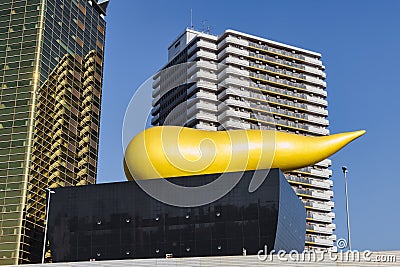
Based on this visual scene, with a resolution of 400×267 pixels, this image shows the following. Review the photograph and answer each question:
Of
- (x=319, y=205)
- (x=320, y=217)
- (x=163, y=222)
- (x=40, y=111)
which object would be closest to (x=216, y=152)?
(x=163, y=222)

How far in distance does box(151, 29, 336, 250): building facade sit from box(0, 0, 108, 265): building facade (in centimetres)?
3088

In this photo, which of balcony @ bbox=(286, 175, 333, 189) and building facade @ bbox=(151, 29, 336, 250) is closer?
building facade @ bbox=(151, 29, 336, 250)

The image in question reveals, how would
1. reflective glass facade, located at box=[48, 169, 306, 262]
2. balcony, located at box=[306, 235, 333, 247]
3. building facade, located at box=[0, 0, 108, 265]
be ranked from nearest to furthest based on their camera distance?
reflective glass facade, located at box=[48, 169, 306, 262] → building facade, located at box=[0, 0, 108, 265] → balcony, located at box=[306, 235, 333, 247]

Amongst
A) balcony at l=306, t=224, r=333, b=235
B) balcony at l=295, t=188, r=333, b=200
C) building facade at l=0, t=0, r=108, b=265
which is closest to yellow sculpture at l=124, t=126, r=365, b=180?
building facade at l=0, t=0, r=108, b=265

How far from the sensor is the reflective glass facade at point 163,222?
44.5 metres

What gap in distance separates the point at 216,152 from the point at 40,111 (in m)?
35.3

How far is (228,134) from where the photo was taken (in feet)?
151

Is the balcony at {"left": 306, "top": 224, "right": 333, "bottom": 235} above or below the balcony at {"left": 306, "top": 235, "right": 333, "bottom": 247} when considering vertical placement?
above

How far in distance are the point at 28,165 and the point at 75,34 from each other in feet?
69.4

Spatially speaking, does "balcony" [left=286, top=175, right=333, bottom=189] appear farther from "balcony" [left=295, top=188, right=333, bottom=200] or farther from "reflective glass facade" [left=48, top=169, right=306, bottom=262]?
"reflective glass facade" [left=48, top=169, right=306, bottom=262]

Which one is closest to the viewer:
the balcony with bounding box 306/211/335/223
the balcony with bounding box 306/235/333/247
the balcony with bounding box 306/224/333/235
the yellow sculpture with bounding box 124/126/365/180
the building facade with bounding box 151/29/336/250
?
the yellow sculpture with bounding box 124/126/365/180

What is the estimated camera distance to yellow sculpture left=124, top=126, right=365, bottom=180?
45.3 metres

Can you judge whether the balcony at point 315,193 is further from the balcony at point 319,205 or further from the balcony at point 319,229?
the balcony at point 319,229

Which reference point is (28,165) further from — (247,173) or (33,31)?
(247,173)
